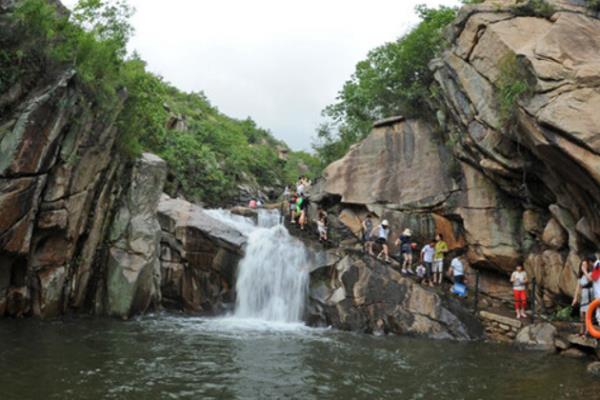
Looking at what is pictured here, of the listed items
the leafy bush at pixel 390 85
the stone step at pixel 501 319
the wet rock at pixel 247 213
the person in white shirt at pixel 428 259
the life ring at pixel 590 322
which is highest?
the leafy bush at pixel 390 85

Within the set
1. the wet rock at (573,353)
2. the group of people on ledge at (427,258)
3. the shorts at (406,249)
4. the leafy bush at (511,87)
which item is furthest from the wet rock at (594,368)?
the shorts at (406,249)

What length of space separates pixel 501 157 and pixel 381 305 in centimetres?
696

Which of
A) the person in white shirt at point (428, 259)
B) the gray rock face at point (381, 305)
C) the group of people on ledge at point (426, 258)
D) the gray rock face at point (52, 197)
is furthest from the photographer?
the person in white shirt at point (428, 259)

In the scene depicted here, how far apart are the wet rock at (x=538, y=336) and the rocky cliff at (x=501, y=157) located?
221cm

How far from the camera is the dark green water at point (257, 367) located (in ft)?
32.1

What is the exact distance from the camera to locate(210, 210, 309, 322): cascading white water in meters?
20.1

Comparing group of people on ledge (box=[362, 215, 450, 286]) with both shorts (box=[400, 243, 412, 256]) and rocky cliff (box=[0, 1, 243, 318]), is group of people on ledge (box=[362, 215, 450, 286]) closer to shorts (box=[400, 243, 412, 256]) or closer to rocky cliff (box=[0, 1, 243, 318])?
shorts (box=[400, 243, 412, 256])

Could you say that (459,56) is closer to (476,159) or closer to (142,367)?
(476,159)

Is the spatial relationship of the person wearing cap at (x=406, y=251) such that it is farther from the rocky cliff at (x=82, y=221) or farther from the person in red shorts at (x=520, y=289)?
the rocky cliff at (x=82, y=221)

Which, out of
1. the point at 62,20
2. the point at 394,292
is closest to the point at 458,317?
the point at 394,292

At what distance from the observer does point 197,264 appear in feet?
69.9

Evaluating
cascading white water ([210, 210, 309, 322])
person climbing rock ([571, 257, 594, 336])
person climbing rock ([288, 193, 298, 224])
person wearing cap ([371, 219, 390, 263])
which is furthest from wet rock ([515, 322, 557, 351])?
person climbing rock ([288, 193, 298, 224])

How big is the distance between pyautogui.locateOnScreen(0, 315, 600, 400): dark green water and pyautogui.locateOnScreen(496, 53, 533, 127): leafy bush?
25.1ft

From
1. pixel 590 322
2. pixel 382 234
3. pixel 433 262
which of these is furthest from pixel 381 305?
pixel 590 322
